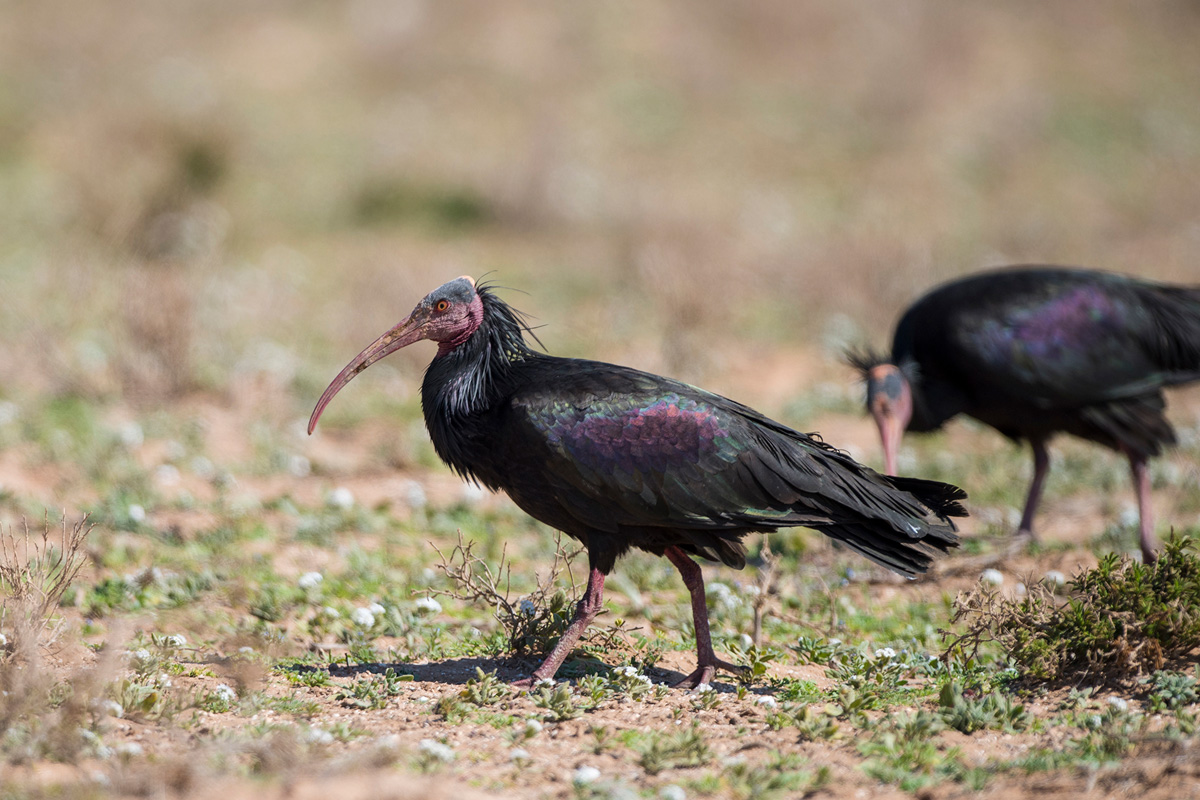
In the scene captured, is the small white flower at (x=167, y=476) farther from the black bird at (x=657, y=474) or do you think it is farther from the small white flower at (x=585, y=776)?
the small white flower at (x=585, y=776)

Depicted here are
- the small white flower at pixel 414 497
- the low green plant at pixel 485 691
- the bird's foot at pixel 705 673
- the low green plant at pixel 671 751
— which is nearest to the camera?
the low green plant at pixel 671 751

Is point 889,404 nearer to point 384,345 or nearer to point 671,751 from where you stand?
point 384,345

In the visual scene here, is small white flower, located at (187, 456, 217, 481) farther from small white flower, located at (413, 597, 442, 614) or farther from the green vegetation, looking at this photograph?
the green vegetation

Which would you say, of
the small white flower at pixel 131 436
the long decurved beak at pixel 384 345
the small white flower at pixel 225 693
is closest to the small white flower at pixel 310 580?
the long decurved beak at pixel 384 345

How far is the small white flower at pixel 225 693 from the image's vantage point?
4391 mm

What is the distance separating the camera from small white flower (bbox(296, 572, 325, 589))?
6.00 metres

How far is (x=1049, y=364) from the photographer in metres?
7.31

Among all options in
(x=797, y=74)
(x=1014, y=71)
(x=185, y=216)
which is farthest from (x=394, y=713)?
(x=1014, y=71)

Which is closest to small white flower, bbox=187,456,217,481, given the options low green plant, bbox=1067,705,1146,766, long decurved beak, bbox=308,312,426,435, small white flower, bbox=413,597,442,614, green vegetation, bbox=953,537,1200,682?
small white flower, bbox=413,597,442,614

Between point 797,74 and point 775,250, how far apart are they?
10638mm

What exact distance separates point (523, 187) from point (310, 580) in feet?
37.6

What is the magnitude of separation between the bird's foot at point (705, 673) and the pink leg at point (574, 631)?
0.49m

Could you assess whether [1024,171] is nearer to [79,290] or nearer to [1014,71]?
[1014,71]

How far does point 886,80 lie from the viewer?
2331cm
